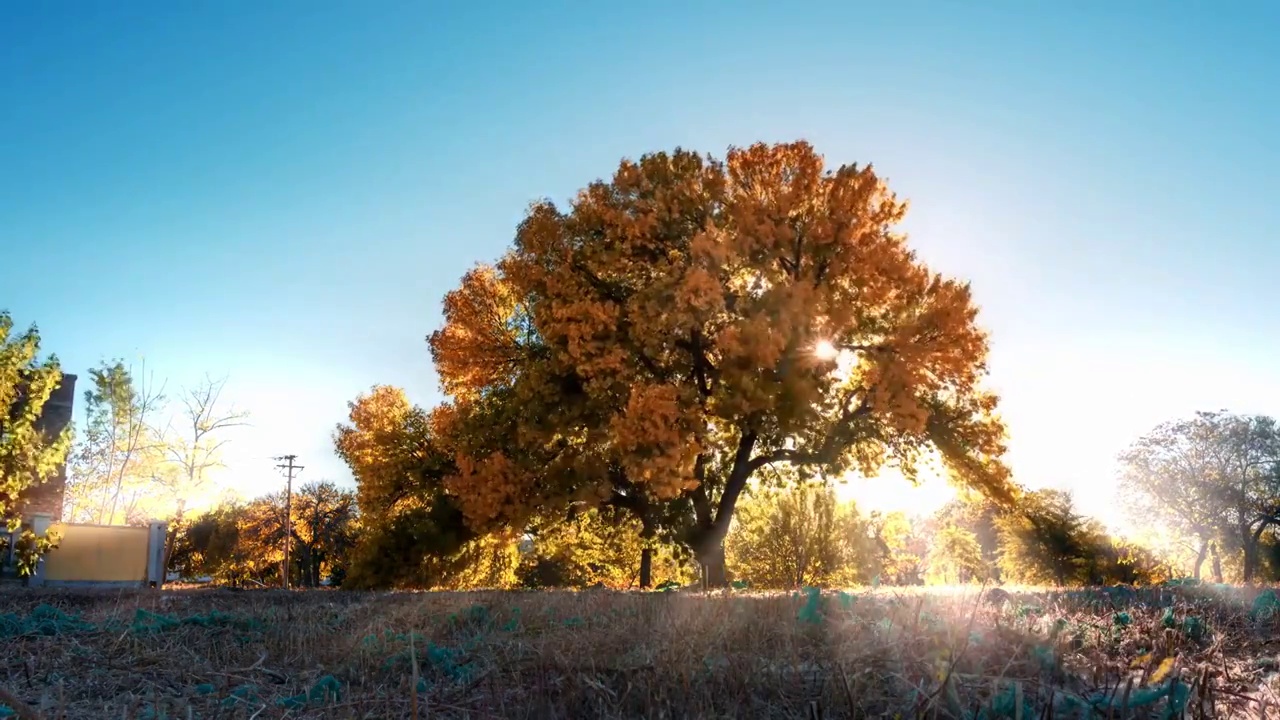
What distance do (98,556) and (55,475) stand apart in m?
2.39

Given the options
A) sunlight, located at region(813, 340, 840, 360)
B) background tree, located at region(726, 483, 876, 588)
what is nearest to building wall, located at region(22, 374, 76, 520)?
sunlight, located at region(813, 340, 840, 360)

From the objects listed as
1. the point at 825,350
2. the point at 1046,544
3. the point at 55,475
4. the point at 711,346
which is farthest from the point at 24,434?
the point at 1046,544

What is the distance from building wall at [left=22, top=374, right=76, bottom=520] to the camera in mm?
22141

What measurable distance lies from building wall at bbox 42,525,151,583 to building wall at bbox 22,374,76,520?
922 mm

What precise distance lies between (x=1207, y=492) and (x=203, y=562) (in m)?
65.1

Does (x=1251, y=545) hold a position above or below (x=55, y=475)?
below

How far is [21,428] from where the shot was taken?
13.6 meters

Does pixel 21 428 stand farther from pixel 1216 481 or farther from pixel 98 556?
pixel 1216 481

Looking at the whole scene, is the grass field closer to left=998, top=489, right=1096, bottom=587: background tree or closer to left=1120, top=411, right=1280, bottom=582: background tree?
left=998, top=489, right=1096, bottom=587: background tree

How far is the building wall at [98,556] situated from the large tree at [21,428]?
8.32 m

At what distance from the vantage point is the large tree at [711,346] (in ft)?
58.6

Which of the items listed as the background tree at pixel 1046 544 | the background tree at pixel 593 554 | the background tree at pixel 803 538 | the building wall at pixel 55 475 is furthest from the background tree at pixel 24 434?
the background tree at pixel 1046 544

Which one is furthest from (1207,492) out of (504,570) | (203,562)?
(203,562)

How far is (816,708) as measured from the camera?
8.71 feet
